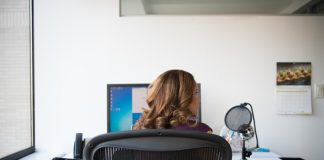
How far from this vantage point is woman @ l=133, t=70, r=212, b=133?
94 centimetres

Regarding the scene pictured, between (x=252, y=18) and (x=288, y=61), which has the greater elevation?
(x=252, y=18)

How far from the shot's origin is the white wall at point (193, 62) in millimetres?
1919

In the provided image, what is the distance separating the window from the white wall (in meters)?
0.13

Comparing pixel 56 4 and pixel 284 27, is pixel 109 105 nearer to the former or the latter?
pixel 56 4

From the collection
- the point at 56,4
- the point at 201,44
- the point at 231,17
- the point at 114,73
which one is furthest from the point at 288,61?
the point at 56,4

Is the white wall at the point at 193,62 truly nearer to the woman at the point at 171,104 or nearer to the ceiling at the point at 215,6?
the ceiling at the point at 215,6

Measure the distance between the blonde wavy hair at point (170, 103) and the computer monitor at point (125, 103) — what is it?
69cm

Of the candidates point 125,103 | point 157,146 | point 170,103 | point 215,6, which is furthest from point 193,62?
point 157,146

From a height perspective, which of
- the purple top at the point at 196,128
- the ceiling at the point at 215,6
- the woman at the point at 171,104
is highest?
the ceiling at the point at 215,6

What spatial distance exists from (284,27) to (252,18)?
260mm

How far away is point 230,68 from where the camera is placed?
1.92 m

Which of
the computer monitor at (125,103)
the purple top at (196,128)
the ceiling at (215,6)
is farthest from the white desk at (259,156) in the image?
the ceiling at (215,6)

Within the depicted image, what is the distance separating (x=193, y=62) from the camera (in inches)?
75.7

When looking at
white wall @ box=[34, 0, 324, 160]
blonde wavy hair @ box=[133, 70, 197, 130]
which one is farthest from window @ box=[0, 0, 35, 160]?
blonde wavy hair @ box=[133, 70, 197, 130]
